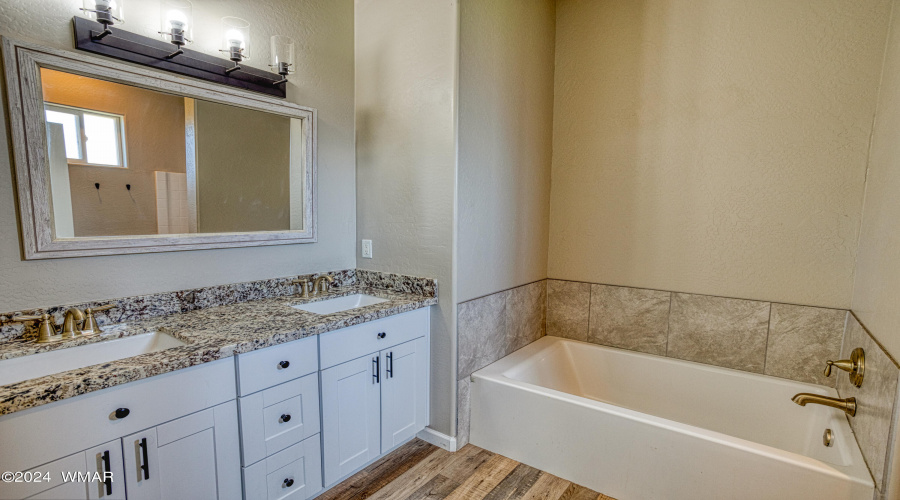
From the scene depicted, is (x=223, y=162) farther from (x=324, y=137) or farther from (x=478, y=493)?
(x=478, y=493)

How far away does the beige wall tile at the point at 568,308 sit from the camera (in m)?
2.75

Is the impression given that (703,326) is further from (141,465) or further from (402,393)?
(141,465)

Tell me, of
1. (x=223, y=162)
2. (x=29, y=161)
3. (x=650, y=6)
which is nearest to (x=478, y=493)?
(x=223, y=162)

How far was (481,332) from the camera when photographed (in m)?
2.33

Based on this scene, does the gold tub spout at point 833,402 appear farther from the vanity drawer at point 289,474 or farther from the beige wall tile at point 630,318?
the vanity drawer at point 289,474

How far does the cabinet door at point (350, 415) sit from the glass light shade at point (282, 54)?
4.57ft

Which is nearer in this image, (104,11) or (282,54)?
(104,11)

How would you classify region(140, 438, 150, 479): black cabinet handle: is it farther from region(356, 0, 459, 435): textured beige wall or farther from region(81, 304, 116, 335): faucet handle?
region(356, 0, 459, 435): textured beige wall

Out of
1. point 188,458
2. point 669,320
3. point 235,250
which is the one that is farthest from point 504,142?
point 188,458

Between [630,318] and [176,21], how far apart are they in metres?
2.72

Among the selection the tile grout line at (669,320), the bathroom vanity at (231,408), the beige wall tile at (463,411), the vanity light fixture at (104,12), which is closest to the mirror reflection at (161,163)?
the vanity light fixture at (104,12)

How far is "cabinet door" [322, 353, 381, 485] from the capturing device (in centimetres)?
178

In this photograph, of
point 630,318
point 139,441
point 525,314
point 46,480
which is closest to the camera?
point 46,480

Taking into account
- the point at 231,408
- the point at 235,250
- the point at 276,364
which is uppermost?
the point at 235,250
